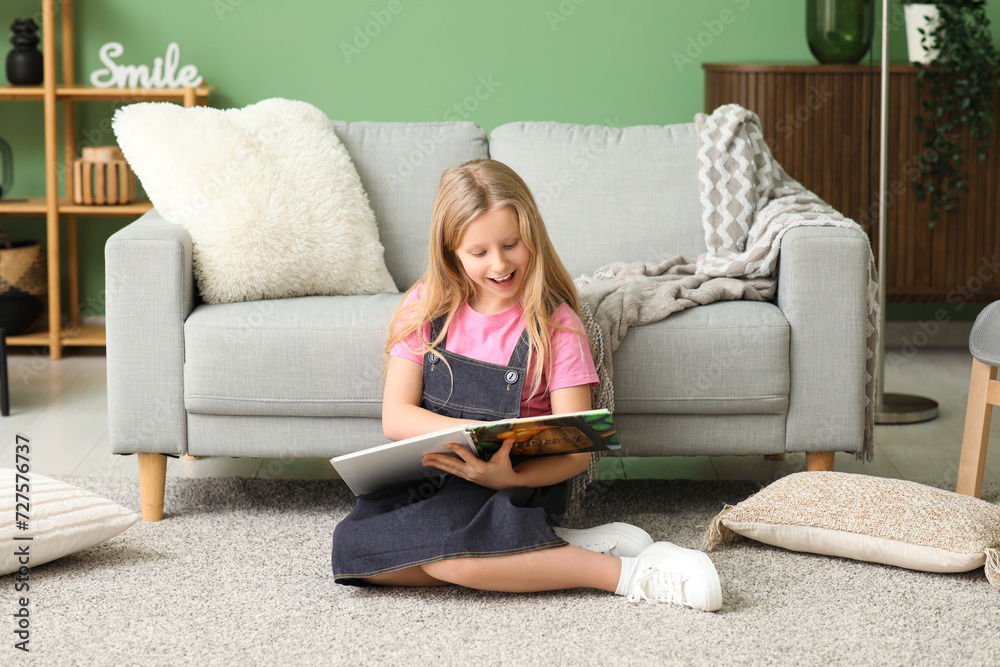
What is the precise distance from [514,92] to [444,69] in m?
0.25

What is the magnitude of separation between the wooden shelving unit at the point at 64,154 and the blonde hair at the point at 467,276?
5.78 feet

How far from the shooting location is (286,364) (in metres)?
1.88

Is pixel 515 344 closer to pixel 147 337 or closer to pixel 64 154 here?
pixel 147 337

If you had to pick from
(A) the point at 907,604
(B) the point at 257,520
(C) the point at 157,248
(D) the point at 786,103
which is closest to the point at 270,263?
(C) the point at 157,248

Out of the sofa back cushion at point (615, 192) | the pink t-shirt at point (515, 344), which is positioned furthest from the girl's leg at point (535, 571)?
the sofa back cushion at point (615, 192)

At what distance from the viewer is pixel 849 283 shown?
1899mm

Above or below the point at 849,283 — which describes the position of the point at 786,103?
above

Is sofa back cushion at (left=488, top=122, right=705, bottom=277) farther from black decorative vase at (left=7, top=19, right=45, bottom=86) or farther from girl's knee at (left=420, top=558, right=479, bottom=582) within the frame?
black decorative vase at (left=7, top=19, right=45, bottom=86)

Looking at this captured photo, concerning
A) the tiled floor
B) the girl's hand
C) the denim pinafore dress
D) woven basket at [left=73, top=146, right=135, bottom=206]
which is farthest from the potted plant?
woven basket at [left=73, top=146, right=135, bottom=206]

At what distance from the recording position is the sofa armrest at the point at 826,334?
6.23ft

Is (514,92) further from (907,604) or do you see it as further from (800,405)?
(907,604)

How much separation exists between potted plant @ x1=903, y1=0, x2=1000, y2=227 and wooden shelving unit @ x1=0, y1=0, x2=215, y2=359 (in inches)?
87.7

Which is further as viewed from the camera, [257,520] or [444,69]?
[444,69]

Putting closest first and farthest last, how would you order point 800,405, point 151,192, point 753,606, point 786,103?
1. point 753,606
2. point 800,405
3. point 151,192
4. point 786,103
